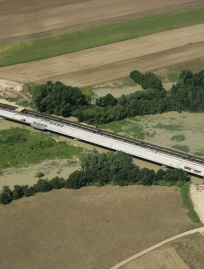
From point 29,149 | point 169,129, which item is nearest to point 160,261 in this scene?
point 29,149

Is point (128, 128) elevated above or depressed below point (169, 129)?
above

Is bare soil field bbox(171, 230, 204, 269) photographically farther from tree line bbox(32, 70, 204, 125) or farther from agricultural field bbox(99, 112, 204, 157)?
tree line bbox(32, 70, 204, 125)

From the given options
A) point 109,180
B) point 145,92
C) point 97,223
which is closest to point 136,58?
point 145,92

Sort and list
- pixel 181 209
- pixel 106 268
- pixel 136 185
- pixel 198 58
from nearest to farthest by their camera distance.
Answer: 1. pixel 106 268
2. pixel 181 209
3. pixel 136 185
4. pixel 198 58

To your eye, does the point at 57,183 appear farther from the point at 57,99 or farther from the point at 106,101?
the point at 106,101

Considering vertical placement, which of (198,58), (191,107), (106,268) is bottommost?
(106,268)

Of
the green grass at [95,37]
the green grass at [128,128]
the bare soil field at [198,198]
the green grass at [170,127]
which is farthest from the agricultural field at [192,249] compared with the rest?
the green grass at [95,37]

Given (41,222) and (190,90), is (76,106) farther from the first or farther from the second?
(41,222)
